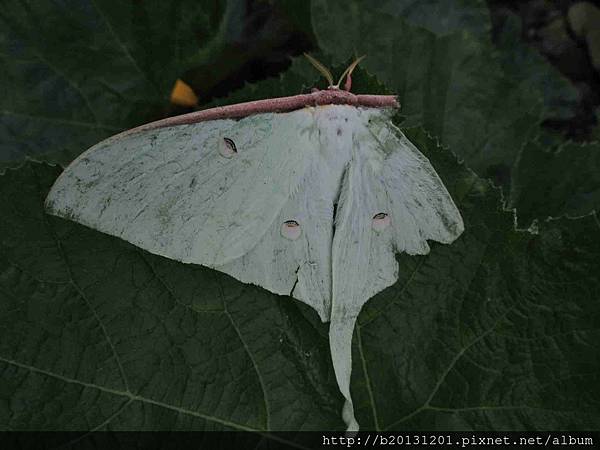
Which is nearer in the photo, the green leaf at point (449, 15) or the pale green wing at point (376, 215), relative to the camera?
the pale green wing at point (376, 215)

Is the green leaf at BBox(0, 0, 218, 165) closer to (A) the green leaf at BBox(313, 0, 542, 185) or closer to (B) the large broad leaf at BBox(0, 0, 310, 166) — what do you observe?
(B) the large broad leaf at BBox(0, 0, 310, 166)

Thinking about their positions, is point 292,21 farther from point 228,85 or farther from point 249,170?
point 249,170

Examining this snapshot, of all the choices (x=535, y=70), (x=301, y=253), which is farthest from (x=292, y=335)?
(x=535, y=70)

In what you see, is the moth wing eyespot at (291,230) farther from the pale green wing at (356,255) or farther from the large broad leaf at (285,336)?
the large broad leaf at (285,336)

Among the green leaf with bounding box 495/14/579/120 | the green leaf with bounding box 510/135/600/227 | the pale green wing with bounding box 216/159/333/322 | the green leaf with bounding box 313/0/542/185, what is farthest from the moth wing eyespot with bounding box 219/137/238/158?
the green leaf with bounding box 495/14/579/120

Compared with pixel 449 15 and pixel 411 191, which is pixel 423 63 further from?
pixel 411 191

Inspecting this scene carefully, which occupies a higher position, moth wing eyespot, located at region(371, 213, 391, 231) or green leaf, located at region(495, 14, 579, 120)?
green leaf, located at region(495, 14, 579, 120)

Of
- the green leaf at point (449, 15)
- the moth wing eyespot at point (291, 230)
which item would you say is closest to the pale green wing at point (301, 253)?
the moth wing eyespot at point (291, 230)
